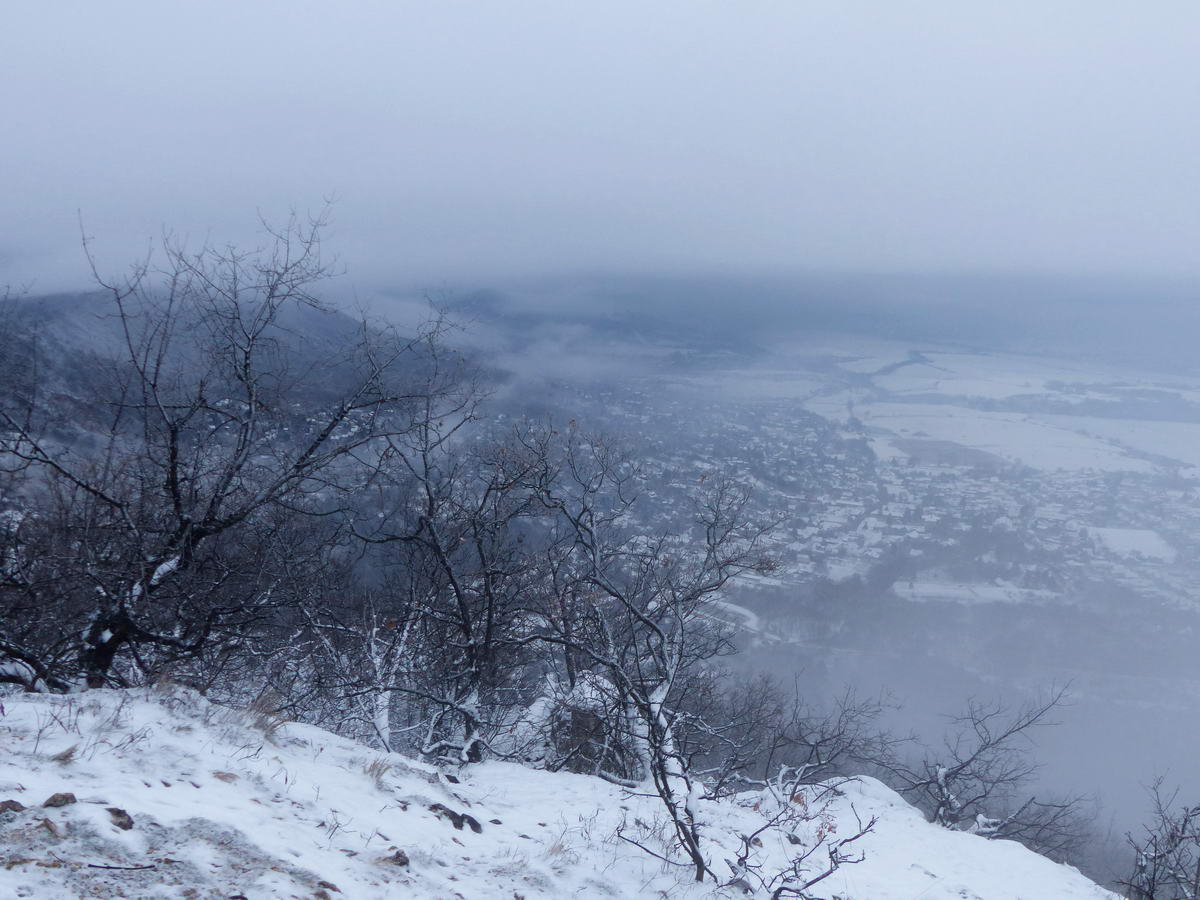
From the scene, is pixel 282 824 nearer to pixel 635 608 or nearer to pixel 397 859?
pixel 397 859

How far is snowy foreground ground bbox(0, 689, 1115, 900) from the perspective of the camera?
11.2 feet

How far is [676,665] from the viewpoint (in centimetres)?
724

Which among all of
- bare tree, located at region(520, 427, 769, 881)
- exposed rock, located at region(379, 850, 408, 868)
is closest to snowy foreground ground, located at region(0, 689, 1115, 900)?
exposed rock, located at region(379, 850, 408, 868)

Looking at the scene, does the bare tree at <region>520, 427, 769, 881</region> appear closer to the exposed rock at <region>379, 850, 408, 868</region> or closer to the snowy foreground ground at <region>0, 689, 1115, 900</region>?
the snowy foreground ground at <region>0, 689, 1115, 900</region>

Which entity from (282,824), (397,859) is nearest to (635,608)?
(397,859)

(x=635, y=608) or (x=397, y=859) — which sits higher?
(x=635, y=608)

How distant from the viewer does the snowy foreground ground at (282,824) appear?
3424mm

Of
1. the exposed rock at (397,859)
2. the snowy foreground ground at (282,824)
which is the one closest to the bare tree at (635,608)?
the snowy foreground ground at (282,824)

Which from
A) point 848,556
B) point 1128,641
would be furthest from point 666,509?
point 1128,641

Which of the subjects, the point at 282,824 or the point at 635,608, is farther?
the point at 635,608

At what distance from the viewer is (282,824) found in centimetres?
429

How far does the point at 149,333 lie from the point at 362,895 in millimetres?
4911

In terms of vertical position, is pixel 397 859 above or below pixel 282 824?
below

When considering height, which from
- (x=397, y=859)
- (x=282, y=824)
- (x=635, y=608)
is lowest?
(x=397, y=859)
